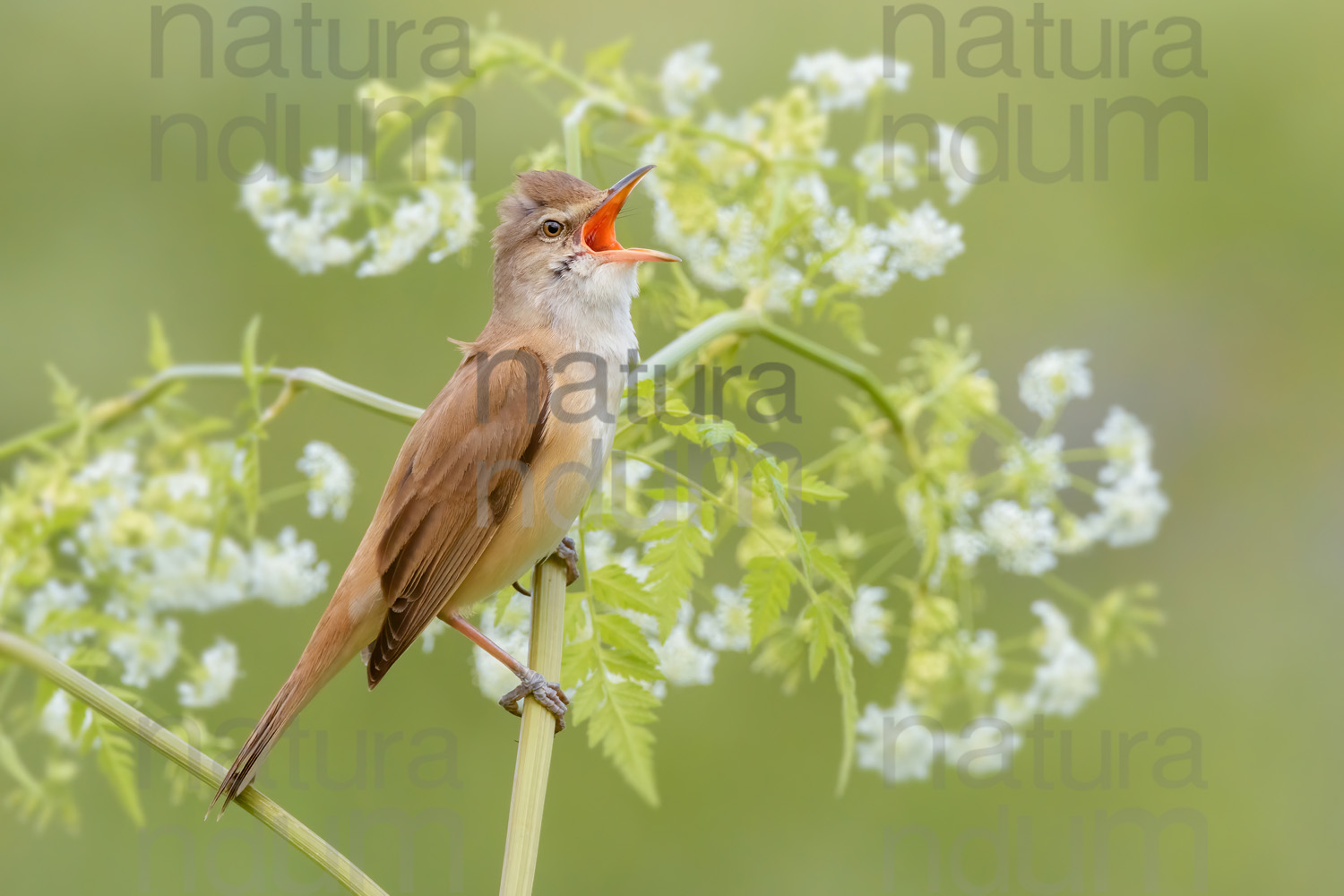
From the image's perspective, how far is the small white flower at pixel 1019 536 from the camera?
2.49m

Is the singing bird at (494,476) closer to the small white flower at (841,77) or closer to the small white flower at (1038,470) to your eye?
the small white flower at (841,77)

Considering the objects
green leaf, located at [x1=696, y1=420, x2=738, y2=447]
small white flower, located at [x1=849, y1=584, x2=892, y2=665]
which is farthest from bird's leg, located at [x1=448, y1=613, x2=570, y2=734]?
small white flower, located at [x1=849, y1=584, x2=892, y2=665]

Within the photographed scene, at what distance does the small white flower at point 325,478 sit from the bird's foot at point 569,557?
47 cm

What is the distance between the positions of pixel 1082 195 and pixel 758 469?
4100mm

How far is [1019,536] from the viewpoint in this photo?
2486 mm

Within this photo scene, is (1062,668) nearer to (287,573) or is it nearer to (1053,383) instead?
(1053,383)

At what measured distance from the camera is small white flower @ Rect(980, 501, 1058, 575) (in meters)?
2.49

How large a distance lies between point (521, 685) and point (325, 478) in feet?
2.23

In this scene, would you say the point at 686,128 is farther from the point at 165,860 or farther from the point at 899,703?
the point at 165,860

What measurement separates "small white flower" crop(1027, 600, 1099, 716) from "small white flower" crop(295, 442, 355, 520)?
1.51m

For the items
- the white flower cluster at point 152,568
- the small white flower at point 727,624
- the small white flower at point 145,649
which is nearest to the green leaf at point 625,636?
the small white flower at point 727,624

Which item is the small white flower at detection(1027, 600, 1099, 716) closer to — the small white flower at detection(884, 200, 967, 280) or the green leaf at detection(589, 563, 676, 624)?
the small white flower at detection(884, 200, 967, 280)

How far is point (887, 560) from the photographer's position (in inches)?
98.0

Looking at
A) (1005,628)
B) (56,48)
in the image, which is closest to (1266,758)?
(1005,628)
